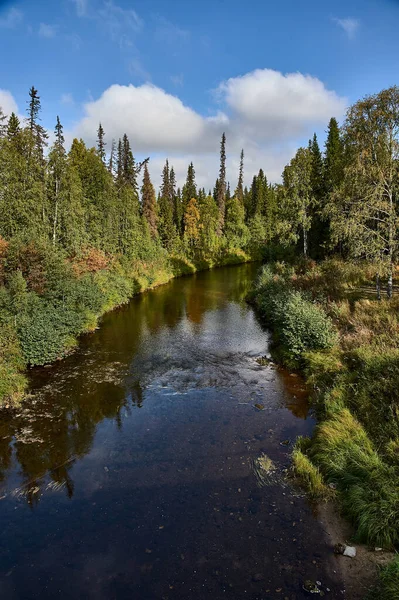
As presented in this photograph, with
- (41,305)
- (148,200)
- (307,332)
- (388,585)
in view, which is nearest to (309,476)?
(388,585)

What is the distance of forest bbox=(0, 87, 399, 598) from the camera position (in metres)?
9.91

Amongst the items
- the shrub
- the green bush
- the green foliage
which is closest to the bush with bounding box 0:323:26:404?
the green bush

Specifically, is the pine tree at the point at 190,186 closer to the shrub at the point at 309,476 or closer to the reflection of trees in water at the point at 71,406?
the reflection of trees in water at the point at 71,406

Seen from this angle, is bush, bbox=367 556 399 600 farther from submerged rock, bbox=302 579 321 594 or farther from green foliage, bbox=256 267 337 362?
green foliage, bbox=256 267 337 362

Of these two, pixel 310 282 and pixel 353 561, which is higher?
pixel 310 282

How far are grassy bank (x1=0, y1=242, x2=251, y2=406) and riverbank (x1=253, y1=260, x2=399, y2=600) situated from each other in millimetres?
11891

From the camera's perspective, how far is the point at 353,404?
1219 centimetres

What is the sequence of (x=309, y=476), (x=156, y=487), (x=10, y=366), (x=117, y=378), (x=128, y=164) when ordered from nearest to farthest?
(x=309, y=476)
(x=156, y=487)
(x=10, y=366)
(x=117, y=378)
(x=128, y=164)

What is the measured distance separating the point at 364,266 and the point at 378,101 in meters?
11.3

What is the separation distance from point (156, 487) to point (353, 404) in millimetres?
7155

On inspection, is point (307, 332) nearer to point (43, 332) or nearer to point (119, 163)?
point (43, 332)

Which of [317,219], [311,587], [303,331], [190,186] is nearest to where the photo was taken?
[311,587]

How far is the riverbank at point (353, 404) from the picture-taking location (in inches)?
309

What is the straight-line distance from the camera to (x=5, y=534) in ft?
27.4
